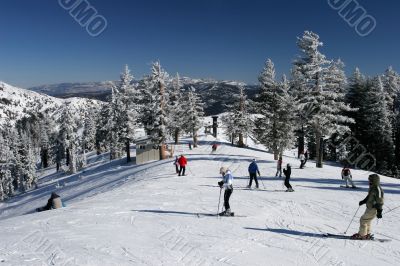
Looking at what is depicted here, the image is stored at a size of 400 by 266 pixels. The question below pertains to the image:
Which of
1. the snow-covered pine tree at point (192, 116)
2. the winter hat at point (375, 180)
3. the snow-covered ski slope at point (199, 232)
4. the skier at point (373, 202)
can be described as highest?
the snow-covered pine tree at point (192, 116)

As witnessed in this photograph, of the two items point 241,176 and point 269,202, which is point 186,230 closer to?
point 269,202

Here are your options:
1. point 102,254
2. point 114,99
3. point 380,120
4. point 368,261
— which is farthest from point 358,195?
point 114,99

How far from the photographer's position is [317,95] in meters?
35.8

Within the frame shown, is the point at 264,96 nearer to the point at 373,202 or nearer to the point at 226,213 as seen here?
the point at 226,213

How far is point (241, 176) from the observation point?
1163 inches

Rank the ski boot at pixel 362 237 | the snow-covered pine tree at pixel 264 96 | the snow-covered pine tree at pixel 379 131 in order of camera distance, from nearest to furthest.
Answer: the ski boot at pixel 362 237
the snow-covered pine tree at pixel 264 96
the snow-covered pine tree at pixel 379 131

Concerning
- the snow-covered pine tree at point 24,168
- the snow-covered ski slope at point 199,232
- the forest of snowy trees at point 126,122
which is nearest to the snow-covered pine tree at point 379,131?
the forest of snowy trees at point 126,122

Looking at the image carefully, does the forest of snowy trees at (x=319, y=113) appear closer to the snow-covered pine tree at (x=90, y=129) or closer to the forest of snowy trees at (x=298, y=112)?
the forest of snowy trees at (x=298, y=112)

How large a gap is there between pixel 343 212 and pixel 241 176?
12.7 m

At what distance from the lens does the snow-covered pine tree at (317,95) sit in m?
35.4

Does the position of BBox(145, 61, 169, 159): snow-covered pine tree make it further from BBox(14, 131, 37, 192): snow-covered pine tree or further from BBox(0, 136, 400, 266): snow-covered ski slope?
BBox(14, 131, 37, 192): snow-covered pine tree

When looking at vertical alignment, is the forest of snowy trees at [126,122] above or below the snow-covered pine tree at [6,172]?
above

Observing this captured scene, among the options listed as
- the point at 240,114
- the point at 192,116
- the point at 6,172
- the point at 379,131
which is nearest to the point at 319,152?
the point at 379,131

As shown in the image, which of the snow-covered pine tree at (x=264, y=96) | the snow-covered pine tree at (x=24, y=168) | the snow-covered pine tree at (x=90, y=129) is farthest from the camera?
the snow-covered pine tree at (x=90, y=129)
